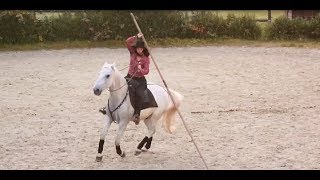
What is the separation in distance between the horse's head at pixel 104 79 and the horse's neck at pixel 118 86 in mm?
143

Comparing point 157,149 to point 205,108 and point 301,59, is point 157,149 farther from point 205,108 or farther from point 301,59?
point 301,59

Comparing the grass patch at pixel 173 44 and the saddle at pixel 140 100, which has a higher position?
the saddle at pixel 140 100

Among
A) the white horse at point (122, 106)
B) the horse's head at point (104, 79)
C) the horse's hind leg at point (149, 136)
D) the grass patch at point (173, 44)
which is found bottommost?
the grass patch at point (173, 44)

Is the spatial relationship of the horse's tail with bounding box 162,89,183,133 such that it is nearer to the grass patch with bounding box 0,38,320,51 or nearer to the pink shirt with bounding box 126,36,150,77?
the pink shirt with bounding box 126,36,150,77

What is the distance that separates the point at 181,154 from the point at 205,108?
3267 millimetres

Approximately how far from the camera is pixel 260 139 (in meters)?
8.08

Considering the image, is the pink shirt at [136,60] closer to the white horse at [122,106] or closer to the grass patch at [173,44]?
the white horse at [122,106]

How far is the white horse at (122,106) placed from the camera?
20.7ft

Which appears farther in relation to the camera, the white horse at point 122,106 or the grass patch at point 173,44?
the grass patch at point 173,44

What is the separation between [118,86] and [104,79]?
1.39ft

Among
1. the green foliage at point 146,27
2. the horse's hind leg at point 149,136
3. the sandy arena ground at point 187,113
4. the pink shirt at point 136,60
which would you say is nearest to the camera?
the pink shirt at point 136,60

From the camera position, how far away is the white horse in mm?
6305

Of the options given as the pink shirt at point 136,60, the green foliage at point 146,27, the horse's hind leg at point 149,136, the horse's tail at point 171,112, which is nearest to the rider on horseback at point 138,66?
the pink shirt at point 136,60

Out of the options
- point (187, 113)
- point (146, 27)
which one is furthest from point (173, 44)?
point (187, 113)
